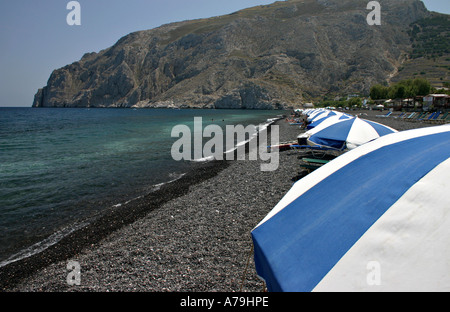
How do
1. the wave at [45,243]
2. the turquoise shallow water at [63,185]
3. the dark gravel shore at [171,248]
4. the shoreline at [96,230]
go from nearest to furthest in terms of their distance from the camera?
the dark gravel shore at [171,248] < the shoreline at [96,230] < the wave at [45,243] < the turquoise shallow water at [63,185]

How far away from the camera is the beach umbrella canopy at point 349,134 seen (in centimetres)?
931

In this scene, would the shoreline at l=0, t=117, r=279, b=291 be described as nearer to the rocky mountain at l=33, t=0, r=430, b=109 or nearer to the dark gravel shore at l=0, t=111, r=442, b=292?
the dark gravel shore at l=0, t=111, r=442, b=292

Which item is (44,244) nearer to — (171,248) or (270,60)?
(171,248)

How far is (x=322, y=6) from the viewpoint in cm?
18725

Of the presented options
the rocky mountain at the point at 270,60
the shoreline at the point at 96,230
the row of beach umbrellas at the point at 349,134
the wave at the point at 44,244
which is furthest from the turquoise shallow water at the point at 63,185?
the rocky mountain at the point at 270,60

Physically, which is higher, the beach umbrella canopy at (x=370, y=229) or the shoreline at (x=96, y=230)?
the beach umbrella canopy at (x=370, y=229)

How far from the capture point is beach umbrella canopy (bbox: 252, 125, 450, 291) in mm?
1939

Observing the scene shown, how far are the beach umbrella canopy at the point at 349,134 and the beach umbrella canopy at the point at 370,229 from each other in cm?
652

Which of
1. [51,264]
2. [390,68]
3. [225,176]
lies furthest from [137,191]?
[390,68]

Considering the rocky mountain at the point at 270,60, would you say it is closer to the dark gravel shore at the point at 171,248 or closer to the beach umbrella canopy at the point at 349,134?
the beach umbrella canopy at the point at 349,134

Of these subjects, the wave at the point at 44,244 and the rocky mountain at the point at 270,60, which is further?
the rocky mountain at the point at 270,60

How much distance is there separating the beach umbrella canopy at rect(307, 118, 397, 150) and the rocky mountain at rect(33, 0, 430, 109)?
118 metres

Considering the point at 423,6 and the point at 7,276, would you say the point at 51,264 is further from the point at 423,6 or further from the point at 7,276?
the point at 423,6
